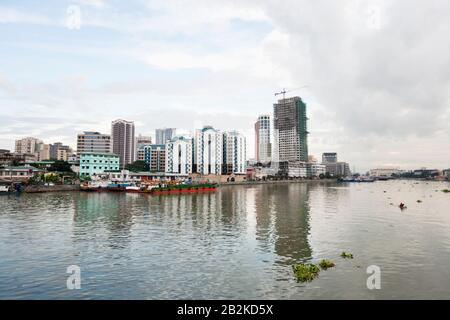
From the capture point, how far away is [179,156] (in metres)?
190

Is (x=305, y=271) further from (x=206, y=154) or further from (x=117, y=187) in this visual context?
(x=206, y=154)

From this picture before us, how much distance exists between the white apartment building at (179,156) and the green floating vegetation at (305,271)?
169 metres

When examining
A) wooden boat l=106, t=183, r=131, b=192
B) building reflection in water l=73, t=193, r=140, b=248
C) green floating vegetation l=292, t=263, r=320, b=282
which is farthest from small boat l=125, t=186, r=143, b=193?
green floating vegetation l=292, t=263, r=320, b=282

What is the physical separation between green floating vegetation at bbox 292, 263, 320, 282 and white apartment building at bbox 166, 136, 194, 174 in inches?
6643

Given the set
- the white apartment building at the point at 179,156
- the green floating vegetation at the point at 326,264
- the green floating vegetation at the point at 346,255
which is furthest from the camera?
the white apartment building at the point at 179,156

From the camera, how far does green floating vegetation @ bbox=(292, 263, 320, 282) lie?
68.5 ft

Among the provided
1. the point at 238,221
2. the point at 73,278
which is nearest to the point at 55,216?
the point at 238,221

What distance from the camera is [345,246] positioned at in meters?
30.7

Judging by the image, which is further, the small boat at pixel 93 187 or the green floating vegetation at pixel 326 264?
the small boat at pixel 93 187

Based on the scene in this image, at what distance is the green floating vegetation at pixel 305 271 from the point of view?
2089 centimetres

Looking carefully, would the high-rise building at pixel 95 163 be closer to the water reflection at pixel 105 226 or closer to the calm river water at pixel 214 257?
the water reflection at pixel 105 226

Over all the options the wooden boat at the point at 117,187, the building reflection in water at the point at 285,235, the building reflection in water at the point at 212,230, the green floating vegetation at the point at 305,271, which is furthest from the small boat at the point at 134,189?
the green floating vegetation at the point at 305,271

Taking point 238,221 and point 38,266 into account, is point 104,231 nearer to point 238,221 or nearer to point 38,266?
point 38,266
